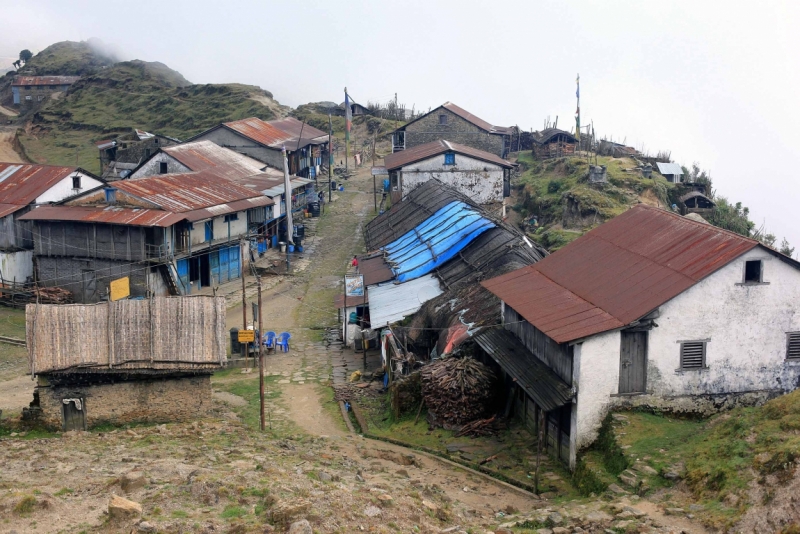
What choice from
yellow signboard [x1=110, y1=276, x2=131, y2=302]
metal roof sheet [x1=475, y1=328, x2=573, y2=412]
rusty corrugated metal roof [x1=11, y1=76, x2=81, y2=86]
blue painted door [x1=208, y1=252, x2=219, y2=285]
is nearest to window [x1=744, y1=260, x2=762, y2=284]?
metal roof sheet [x1=475, y1=328, x2=573, y2=412]

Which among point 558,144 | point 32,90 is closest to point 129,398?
point 558,144

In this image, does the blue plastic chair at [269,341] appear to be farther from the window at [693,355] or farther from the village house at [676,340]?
the window at [693,355]

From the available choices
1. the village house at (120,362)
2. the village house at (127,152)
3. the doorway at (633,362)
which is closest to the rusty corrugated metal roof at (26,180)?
the village house at (127,152)

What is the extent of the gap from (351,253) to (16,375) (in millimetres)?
22494

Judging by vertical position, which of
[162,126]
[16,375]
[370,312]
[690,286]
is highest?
[162,126]

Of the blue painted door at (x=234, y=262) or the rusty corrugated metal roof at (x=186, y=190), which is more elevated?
the rusty corrugated metal roof at (x=186, y=190)

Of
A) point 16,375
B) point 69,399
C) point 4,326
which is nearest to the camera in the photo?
point 69,399

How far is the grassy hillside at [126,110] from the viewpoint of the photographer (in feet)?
269

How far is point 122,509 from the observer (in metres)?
13.1

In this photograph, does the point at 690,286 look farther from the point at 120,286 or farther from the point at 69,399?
the point at 120,286

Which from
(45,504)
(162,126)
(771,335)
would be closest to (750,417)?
(771,335)

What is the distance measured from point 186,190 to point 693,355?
3042cm

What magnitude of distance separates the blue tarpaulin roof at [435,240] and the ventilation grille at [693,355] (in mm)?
13511

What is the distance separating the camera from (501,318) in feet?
79.5
